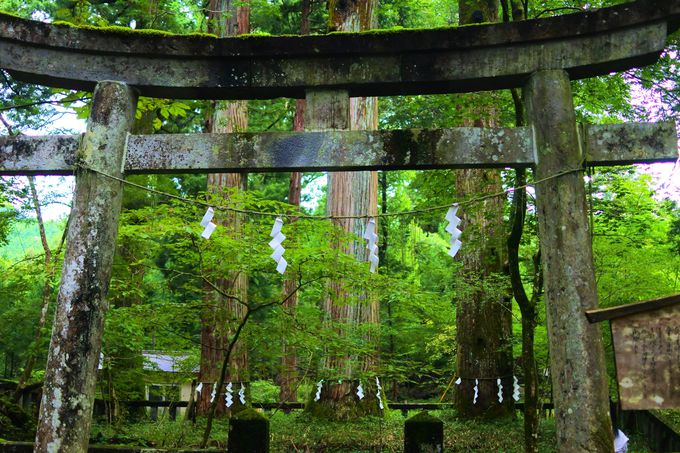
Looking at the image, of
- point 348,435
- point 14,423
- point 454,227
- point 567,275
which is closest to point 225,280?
point 348,435

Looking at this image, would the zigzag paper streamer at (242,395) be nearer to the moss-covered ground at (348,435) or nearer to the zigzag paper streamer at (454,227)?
the moss-covered ground at (348,435)

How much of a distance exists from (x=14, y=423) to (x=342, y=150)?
626 cm

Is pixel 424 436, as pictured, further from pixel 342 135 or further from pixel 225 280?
pixel 225 280

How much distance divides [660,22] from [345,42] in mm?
2631

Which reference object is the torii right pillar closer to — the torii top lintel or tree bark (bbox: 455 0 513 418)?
the torii top lintel

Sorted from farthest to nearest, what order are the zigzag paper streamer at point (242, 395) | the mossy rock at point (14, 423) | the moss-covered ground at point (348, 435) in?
the zigzag paper streamer at point (242, 395)
the moss-covered ground at point (348, 435)
the mossy rock at point (14, 423)

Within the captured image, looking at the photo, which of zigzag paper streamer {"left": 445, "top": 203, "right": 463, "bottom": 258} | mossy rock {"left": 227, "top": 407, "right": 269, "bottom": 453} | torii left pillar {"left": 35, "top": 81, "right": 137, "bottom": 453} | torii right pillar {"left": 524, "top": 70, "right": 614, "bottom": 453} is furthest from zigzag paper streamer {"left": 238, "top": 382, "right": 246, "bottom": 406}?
torii right pillar {"left": 524, "top": 70, "right": 614, "bottom": 453}

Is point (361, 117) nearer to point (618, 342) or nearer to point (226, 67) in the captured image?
point (226, 67)

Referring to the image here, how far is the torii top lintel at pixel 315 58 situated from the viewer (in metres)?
5.27

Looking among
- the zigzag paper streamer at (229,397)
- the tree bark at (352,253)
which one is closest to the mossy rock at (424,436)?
the tree bark at (352,253)

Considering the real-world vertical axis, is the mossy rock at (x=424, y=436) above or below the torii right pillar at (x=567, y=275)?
below

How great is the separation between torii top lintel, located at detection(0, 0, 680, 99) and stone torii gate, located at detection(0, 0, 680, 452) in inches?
0.5

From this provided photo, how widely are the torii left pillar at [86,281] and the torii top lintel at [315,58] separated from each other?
1.18 ft

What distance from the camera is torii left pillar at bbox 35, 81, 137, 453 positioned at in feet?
16.3
